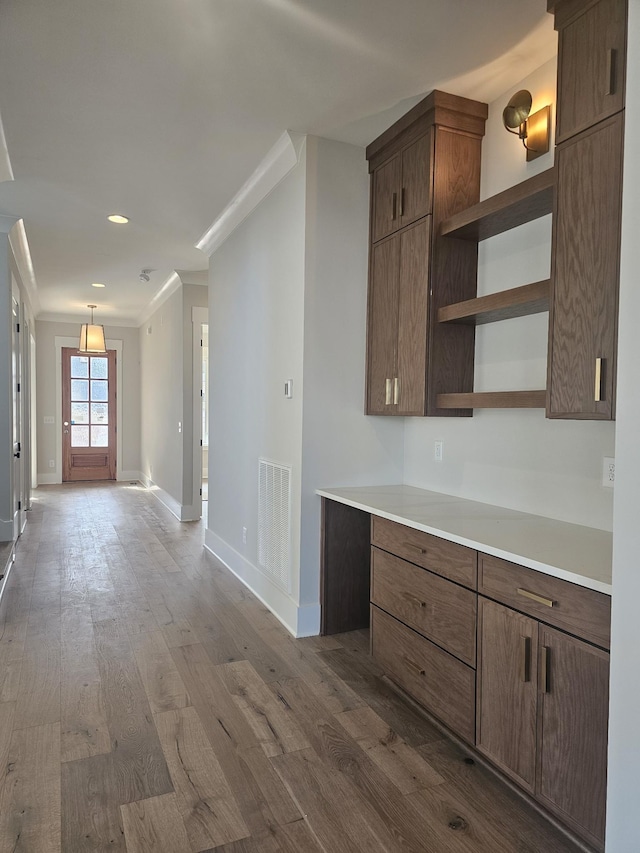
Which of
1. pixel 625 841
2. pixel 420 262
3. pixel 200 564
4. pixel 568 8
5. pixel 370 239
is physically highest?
pixel 568 8

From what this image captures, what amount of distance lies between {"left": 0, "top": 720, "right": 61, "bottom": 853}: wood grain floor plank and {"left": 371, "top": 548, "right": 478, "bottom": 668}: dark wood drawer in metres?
1.42

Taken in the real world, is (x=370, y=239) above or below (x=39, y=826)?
above

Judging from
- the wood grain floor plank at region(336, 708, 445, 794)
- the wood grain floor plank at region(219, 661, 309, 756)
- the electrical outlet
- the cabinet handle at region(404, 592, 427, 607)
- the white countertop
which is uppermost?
the electrical outlet

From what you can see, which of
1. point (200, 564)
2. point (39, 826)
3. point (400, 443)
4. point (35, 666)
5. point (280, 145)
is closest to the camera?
point (39, 826)

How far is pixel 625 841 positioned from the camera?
4.35ft

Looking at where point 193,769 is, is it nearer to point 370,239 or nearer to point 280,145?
point 370,239

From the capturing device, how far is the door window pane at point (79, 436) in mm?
9141

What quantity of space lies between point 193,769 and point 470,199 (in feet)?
9.04

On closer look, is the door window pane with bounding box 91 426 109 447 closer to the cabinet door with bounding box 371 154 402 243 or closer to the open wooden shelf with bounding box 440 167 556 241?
the cabinet door with bounding box 371 154 402 243

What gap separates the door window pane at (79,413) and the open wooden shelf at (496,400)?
7.84m

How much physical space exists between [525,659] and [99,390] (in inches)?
346

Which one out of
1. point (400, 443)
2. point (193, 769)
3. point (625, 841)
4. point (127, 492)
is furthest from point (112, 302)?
point (625, 841)

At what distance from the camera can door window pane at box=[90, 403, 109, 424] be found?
30.3ft

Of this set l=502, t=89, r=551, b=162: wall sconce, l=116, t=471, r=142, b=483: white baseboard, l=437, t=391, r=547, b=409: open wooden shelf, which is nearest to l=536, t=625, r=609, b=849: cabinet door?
l=437, t=391, r=547, b=409: open wooden shelf
